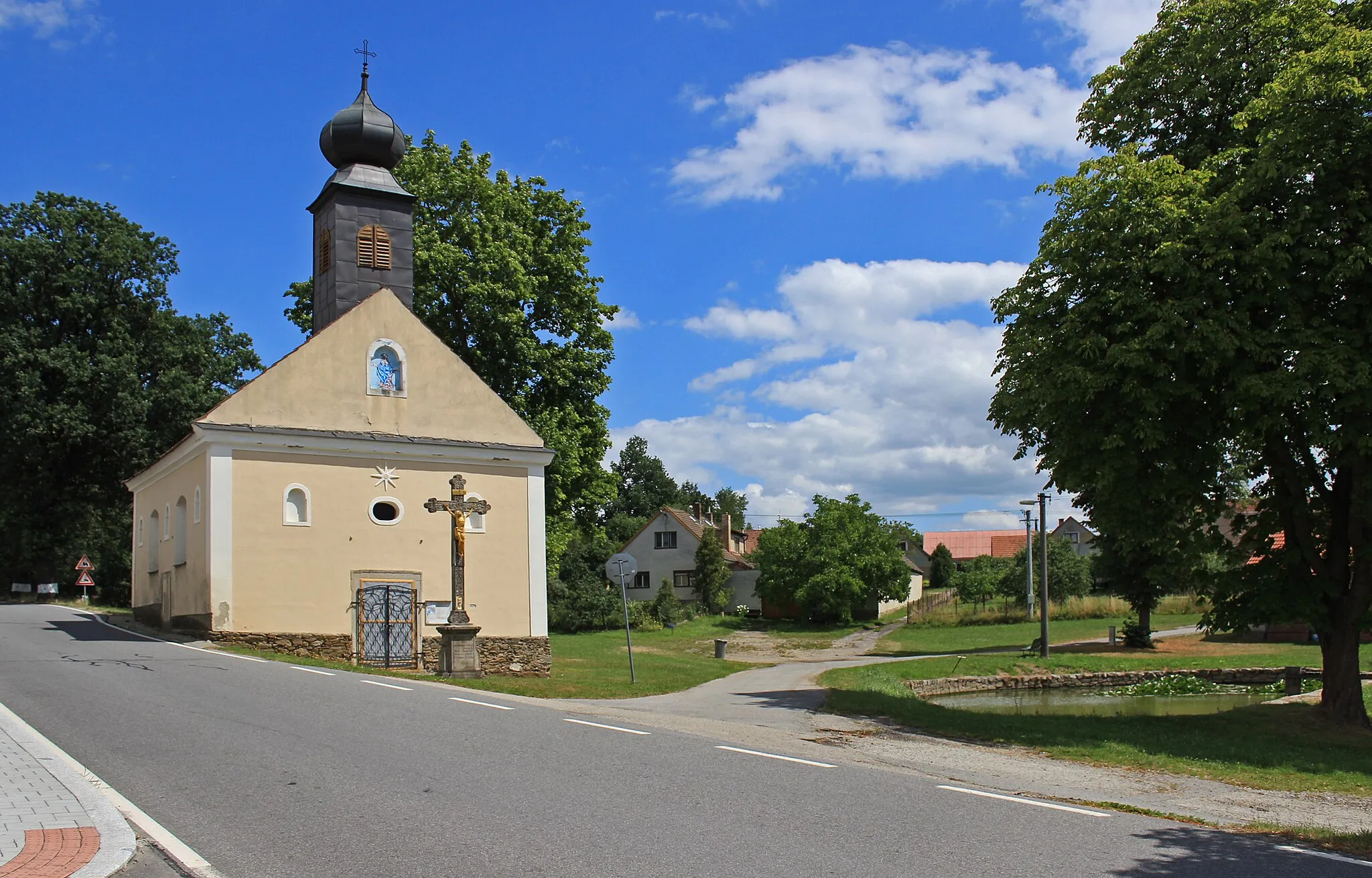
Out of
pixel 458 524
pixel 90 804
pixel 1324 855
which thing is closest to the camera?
pixel 1324 855

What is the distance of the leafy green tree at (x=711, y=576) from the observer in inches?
2446

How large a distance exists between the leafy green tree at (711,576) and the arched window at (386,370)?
3758 cm

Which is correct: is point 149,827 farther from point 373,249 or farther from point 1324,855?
point 373,249

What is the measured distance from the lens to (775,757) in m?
10.5

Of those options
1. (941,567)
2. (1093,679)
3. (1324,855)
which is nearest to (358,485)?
(1093,679)

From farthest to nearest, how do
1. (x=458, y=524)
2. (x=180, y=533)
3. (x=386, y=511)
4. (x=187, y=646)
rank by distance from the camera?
(x=180, y=533) < (x=386, y=511) < (x=187, y=646) < (x=458, y=524)

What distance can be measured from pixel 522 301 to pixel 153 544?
12535 mm

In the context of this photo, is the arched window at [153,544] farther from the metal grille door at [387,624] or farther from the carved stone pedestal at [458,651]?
the carved stone pedestal at [458,651]

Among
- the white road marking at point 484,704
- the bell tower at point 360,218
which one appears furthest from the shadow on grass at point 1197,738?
the bell tower at point 360,218

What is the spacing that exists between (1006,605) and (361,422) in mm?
39605

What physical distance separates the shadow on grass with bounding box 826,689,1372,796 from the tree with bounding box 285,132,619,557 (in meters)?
15.9

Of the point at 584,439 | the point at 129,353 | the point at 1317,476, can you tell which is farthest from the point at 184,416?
the point at 1317,476

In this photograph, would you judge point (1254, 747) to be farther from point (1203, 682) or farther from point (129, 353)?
point (129, 353)

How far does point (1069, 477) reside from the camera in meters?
16.2
